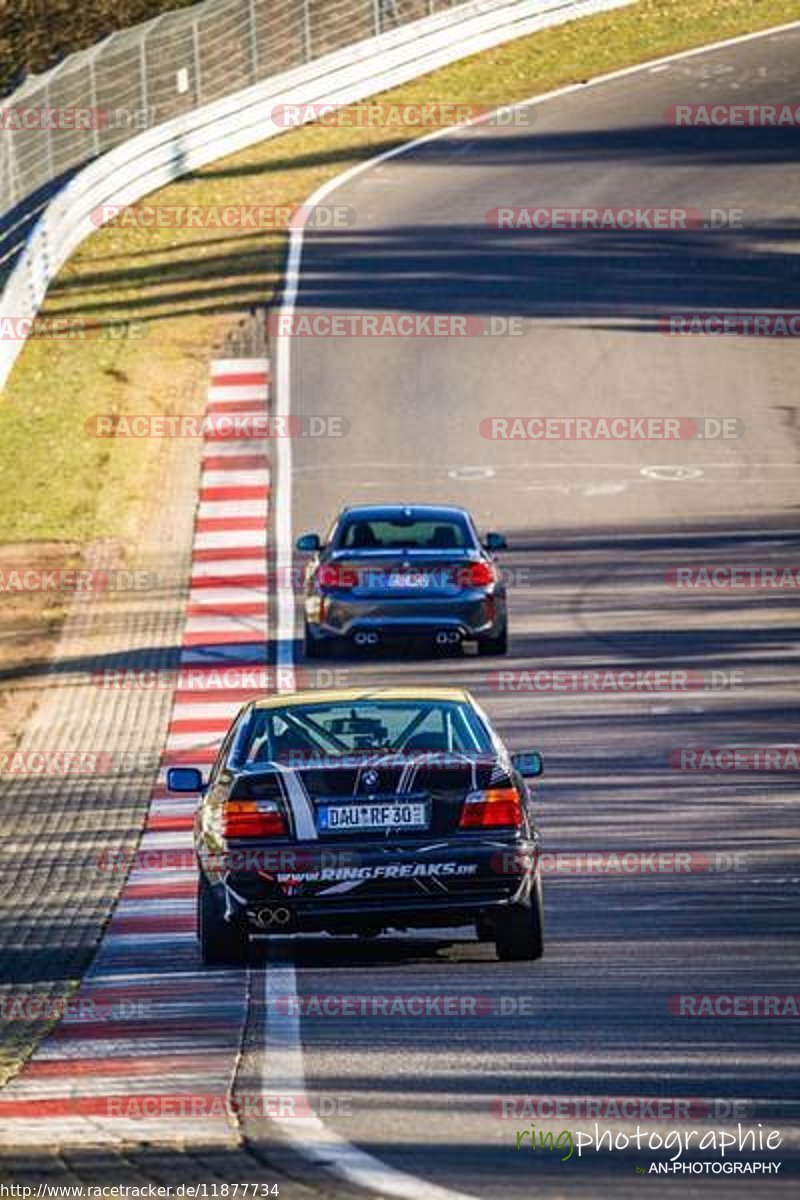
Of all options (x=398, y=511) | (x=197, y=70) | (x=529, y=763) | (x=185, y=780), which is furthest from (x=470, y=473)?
(x=185, y=780)

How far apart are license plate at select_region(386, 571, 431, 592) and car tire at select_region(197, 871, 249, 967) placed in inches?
456

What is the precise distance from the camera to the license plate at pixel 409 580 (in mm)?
25266

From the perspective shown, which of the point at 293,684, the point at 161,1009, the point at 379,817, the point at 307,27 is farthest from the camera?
the point at 307,27

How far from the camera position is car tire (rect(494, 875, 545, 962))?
13367 mm

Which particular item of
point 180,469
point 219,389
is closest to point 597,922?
point 180,469

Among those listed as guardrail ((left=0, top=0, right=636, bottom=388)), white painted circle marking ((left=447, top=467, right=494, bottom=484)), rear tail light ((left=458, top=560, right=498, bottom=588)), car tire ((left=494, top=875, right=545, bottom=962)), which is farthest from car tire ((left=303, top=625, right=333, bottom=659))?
guardrail ((left=0, top=0, right=636, bottom=388))

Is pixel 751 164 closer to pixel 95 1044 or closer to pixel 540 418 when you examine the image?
pixel 540 418

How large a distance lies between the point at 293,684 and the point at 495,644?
2.11m

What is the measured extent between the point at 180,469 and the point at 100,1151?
85.0ft

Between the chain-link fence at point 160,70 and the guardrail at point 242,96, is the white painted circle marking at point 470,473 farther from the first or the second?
the chain-link fence at point 160,70

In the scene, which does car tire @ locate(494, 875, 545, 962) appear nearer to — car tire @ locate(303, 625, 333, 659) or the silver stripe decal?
the silver stripe decal

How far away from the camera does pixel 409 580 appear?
25297 mm

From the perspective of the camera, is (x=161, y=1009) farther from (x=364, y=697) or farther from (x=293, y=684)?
(x=293, y=684)

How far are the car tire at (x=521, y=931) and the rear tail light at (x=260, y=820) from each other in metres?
1.11
